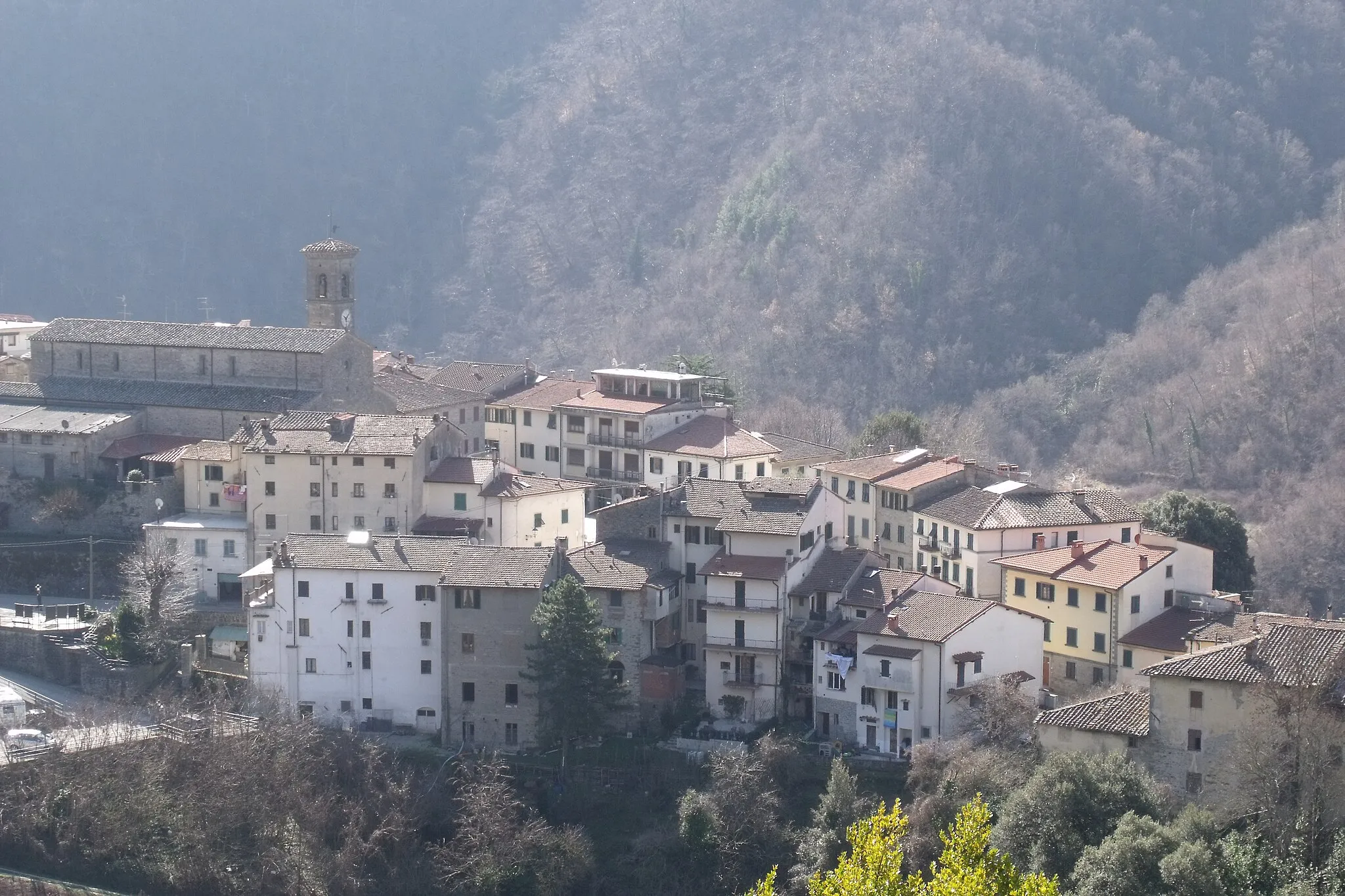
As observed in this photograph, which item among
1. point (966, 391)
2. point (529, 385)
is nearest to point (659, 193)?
point (966, 391)

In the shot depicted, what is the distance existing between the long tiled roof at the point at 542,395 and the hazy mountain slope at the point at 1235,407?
75.2 feet

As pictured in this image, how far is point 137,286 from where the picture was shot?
127 metres

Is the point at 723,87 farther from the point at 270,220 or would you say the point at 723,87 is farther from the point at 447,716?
the point at 447,716

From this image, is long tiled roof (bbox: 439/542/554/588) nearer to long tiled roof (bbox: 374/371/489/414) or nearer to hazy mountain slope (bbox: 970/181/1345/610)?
long tiled roof (bbox: 374/371/489/414)

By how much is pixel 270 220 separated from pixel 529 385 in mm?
66959

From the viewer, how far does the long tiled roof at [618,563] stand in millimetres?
50281

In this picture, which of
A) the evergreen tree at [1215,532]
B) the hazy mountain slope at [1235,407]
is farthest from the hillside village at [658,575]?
the hazy mountain slope at [1235,407]

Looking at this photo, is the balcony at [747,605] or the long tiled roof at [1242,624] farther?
the balcony at [747,605]

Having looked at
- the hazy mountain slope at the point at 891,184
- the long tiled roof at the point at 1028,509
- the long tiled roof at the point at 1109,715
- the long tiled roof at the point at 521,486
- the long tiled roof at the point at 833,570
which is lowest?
the long tiled roof at the point at 1109,715

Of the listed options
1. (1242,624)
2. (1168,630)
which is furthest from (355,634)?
(1242,624)

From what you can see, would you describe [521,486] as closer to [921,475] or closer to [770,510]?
[770,510]

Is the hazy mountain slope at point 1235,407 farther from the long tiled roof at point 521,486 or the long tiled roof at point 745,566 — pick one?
the long tiled roof at point 521,486

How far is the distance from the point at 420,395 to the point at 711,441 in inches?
399

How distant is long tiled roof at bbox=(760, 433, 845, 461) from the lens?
63.0 metres
